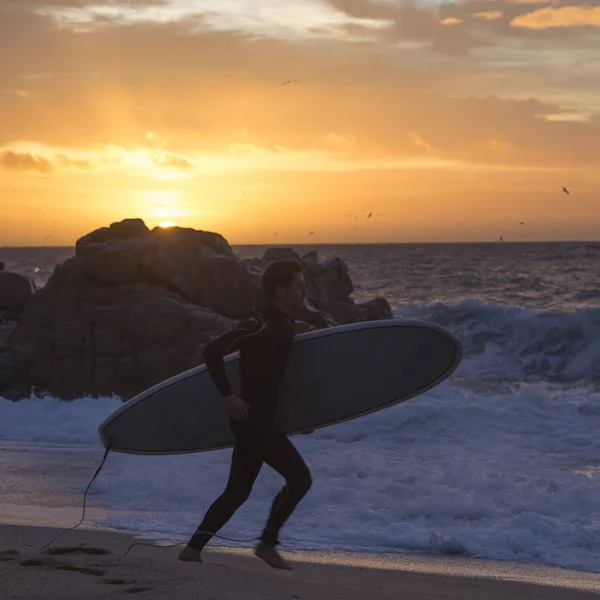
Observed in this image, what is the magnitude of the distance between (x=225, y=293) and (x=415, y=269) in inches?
1976

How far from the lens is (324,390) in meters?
5.31

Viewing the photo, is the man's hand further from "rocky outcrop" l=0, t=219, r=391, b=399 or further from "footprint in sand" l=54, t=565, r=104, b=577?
"rocky outcrop" l=0, t=219, r=391, b=399

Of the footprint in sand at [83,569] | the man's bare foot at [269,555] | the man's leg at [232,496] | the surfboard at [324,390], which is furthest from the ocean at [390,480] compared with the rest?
the footprint in sand at [83,569]

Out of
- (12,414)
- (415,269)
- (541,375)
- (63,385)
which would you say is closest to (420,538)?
(12,414)

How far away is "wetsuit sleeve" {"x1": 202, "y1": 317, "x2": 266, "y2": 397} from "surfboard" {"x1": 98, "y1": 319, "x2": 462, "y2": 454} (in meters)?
0.75

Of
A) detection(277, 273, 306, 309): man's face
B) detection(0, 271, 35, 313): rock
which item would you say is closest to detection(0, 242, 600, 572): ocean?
detection(277, 273, 306, 309): man's face

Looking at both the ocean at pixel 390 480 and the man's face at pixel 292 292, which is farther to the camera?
the ocean at pixel 390 480

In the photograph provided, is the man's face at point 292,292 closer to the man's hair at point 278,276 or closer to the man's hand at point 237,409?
the man's hair at point 278,276

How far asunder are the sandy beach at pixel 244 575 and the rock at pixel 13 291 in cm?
1420

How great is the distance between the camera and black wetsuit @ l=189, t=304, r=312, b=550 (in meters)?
4.55

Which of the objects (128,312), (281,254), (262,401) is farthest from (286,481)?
(281,254)

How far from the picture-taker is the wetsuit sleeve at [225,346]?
451cm

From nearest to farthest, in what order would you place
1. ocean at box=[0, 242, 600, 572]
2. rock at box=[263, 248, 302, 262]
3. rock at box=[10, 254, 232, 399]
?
1. ocean at box=[0, 242, 600, 572]
2. rock at box=[10, 254, 232, 399]
3. rock at box=[263, 248, 302, 262]

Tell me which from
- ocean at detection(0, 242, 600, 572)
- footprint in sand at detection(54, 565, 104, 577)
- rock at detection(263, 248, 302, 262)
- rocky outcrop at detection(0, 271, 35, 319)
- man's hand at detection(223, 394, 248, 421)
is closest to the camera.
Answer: footprint in sand at detection(54, 565, 104, 577)
